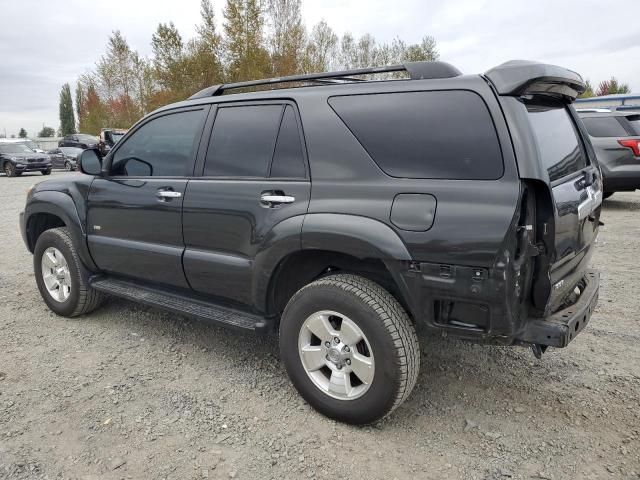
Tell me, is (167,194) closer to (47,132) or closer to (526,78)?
(526,78)

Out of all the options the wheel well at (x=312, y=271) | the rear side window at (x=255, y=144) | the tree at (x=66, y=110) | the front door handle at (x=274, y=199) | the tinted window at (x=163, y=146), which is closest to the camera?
the wheel well at (x=312, y=271)

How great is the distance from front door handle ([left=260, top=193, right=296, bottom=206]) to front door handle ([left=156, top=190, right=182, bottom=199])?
2.38 ft

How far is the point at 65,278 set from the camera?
13.8ft

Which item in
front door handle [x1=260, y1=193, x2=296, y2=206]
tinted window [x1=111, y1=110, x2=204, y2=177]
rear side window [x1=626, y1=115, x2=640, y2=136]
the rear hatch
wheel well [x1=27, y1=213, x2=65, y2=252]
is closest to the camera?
the rear hatch

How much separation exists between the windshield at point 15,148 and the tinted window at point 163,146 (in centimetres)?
2116

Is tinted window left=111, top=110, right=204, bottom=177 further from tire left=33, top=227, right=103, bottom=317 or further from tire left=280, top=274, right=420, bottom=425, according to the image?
tire left=280, top=274, right=420, bottom=425

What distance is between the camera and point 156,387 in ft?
10.1

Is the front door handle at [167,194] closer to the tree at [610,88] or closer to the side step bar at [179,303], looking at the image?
the side step bar at [179,303]

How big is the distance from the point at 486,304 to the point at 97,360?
267 cm

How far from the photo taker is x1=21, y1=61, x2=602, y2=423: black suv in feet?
7.37

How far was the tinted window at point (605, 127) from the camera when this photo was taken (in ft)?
28.4

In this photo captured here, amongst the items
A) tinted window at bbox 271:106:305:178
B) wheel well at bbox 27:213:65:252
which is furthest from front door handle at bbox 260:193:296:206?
wheel well at bbox 27:213:65:252

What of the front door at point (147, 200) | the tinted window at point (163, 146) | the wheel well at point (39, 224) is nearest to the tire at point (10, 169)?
the wheel well at point (39, 224)

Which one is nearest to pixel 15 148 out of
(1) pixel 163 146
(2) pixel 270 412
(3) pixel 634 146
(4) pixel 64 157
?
(4) pixel 64 157
